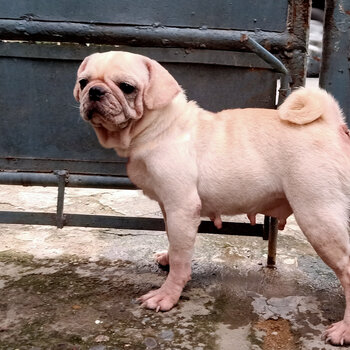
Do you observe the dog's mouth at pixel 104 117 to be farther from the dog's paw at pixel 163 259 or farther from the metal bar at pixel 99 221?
the dog's paw at pixel 163 259

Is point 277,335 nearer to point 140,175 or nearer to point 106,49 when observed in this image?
point 140,175

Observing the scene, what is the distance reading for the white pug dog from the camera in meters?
2.54

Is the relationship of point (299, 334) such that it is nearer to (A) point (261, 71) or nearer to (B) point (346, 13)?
(A) point (261, 71)

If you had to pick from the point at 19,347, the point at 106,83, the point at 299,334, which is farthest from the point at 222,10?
the point at 19,347

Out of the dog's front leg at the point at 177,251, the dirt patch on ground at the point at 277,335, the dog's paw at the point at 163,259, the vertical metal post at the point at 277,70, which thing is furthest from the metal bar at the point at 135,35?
the dirt patch on ground at the point at 277,335

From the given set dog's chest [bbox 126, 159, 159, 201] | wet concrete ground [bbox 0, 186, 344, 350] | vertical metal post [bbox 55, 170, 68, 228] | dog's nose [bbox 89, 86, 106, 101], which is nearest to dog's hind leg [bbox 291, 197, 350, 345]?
wet concrete ground [bbox 0, 186, 344, 350]

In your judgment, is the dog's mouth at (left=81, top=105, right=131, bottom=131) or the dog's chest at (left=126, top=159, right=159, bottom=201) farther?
the dog's chest at (left=126, top=159, right=159, bottom=201)

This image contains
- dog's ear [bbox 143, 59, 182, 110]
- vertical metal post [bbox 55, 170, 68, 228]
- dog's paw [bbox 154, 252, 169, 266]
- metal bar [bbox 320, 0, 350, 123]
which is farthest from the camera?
dog's paw [bbox 154, 252, 169, 266]

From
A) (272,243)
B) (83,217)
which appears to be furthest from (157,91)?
(272,243)

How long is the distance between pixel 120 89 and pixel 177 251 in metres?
0.93

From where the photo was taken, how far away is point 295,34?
300 centimetres

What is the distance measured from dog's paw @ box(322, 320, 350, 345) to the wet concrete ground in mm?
47

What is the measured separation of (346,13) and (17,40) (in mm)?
2008

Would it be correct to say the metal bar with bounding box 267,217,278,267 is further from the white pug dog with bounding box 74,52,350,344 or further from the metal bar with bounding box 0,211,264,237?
the white pug dog with bounding box 74,52,350,344
